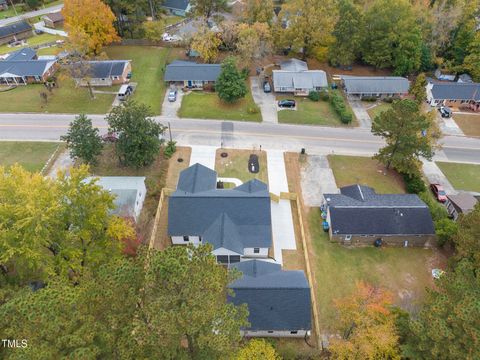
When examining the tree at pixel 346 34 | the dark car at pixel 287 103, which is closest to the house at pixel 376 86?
the tree at pixel 346 34

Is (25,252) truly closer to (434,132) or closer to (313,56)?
(434,132)

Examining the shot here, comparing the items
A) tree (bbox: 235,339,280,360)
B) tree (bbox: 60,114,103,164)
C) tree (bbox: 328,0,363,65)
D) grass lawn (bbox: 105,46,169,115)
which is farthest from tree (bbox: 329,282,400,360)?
tree (bbox: 328,0,363,65)

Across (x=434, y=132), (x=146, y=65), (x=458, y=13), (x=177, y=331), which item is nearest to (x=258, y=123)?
(x=434, y=132)

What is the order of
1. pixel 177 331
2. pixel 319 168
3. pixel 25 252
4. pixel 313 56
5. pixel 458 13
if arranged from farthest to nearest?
pixel 313 56 → pixel 458 13 → pixel 319 168 → pixel 25 252 → pixel 177 331

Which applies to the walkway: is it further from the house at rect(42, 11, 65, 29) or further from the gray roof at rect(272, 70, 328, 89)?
the house at rect(42, 11, 65, 29)

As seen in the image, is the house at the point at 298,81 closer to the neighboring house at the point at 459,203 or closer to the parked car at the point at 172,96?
the parked car at the point at 172,96

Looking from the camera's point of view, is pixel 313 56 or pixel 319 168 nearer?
pixel 319 168
